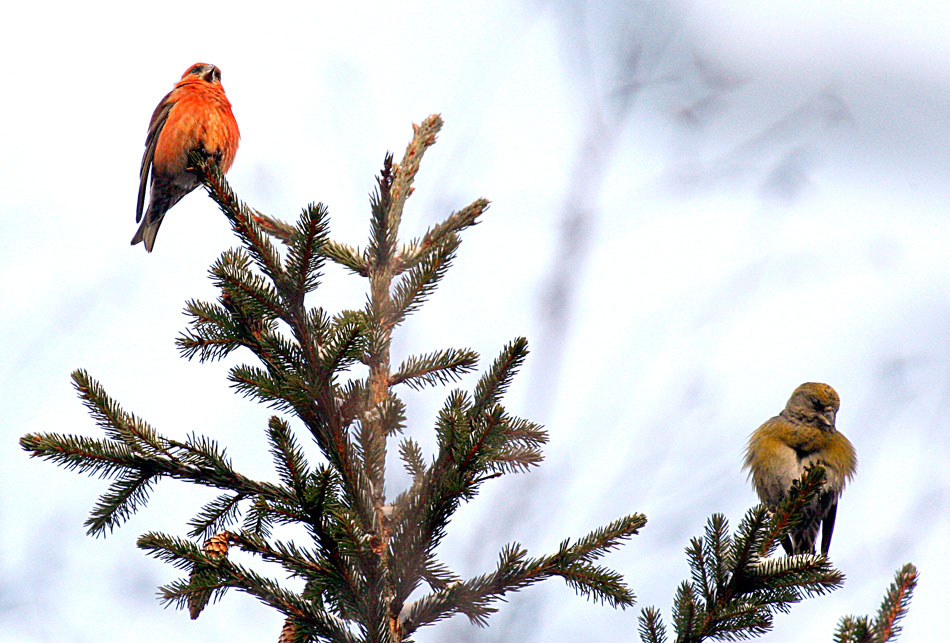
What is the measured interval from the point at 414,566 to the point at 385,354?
0.83 meters

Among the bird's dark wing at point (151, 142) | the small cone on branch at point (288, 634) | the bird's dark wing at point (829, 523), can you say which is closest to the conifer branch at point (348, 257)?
the small cone on branch at point (288, 634)

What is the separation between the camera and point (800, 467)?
417 centimetres

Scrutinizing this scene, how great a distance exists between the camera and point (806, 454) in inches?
165

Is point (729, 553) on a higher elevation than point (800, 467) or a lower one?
lower

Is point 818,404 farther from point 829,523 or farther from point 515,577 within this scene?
point 515,577

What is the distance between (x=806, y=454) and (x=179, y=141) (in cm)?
363

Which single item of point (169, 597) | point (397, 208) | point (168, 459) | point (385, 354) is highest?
point (397, 208)

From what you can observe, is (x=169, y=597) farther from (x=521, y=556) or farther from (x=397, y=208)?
(x=397, y=208)

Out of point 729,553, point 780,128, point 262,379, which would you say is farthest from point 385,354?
point 780,128

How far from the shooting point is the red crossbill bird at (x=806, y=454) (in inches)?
163

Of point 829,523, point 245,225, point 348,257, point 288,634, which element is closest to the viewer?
point 288,634

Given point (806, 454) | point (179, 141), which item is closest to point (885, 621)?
point (806, 454)

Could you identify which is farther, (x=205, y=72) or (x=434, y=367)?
(x=205, y=72)

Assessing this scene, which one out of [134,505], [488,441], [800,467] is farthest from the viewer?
[800,467]
